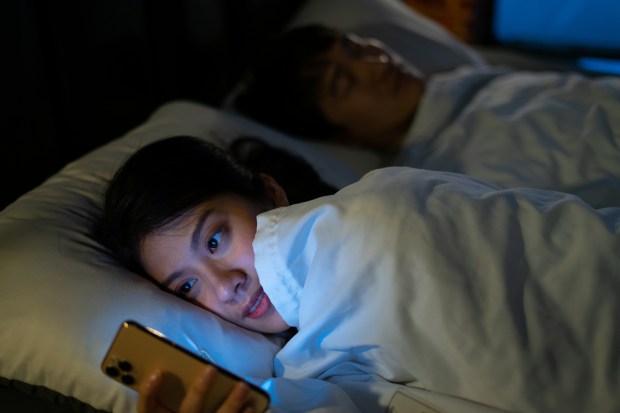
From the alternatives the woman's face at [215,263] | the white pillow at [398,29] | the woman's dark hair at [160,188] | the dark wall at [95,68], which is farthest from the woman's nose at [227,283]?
the white pillow at [398,29]

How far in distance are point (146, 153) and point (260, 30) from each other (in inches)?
40.4

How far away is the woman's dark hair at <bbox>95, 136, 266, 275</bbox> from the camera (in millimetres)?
991

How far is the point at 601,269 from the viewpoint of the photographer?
30.8 inches

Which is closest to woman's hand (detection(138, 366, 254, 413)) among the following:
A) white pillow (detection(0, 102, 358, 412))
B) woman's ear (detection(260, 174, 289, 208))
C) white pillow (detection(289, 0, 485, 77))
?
white pillow (detection(0, 102, 358, 412))

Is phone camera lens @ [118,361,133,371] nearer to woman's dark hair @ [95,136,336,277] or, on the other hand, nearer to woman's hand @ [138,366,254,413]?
woman's hand @ [138,366,254,413]

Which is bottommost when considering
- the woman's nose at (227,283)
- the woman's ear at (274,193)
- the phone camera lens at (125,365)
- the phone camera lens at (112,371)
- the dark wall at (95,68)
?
the woman's nose at (227,283)

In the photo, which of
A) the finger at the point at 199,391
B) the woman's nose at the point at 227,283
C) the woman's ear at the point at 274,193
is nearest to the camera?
the finger at the point at 199,391

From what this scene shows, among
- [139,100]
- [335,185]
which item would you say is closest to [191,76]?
[139,100]

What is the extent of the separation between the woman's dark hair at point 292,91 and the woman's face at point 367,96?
0.08 feet

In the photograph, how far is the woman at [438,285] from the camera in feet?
2.44

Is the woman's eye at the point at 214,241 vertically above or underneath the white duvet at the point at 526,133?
underneath

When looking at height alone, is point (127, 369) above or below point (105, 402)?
above

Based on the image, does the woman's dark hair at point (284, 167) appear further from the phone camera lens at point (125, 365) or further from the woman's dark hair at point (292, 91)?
the phone camera lens at point (125, 365)

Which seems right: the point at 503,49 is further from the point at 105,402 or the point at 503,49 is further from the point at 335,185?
the point at 105,402
